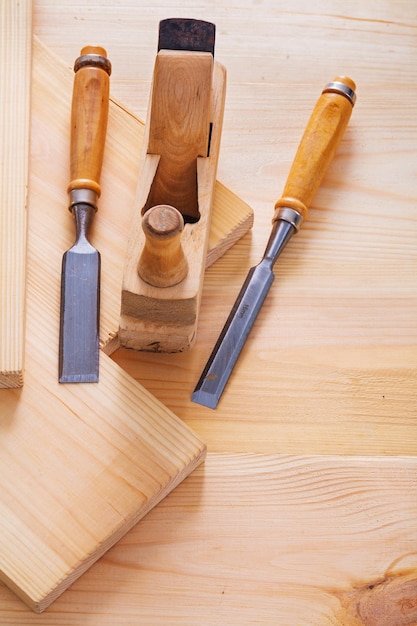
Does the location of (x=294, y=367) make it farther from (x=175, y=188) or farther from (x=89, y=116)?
(x=89, y=116)

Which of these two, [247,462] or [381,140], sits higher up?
[381,140]

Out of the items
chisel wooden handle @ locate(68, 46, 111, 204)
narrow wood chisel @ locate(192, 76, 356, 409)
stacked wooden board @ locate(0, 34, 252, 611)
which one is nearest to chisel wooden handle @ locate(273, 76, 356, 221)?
narrow wood chisel @ locate(192, 76, 356, 409)

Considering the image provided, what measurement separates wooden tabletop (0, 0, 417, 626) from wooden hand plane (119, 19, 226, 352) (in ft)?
0.29

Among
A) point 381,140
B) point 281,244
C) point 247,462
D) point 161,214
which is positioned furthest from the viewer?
point 381,140

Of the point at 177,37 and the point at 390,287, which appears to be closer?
the point at 177,37

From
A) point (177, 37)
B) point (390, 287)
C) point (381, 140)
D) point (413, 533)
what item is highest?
point (177, 37)

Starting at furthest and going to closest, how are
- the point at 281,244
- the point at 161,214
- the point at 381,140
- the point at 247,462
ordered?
the point at 381,140, the point at 281,244, the point at 247,462, the point at 161,214

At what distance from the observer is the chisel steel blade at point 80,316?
30.8 inches

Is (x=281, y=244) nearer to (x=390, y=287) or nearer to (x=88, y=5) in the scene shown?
(x=390, y=287)

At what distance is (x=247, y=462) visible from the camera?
805 millimetres

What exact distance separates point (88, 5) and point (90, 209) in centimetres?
38

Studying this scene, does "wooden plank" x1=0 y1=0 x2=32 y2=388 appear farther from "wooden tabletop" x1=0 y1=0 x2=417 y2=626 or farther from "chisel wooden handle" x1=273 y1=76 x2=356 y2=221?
"chisel wooden handle" x1=273 y1=76 x2=356 y2=221

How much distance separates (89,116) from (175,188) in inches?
5.8

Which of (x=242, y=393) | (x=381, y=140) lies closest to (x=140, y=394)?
(x=242, y=393)
